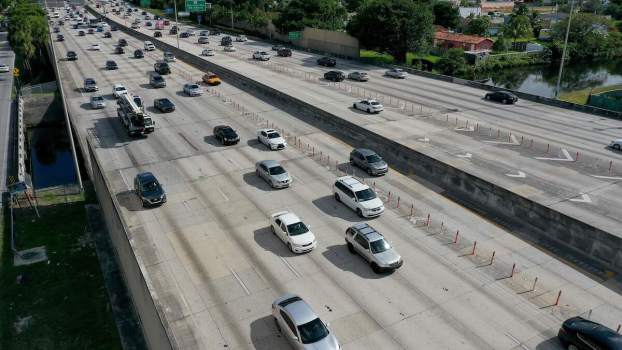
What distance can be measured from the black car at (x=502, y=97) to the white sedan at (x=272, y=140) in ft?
101

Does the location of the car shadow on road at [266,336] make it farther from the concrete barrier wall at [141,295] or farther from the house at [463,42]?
the house at [463,42]

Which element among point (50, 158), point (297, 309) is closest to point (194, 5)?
point (50, 158)

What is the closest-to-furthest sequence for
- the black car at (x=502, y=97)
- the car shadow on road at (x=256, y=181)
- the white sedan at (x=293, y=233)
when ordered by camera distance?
the white sedan at (x=293, y=233) → the car shadow on road at (x=256, y=181) → the black car at (x=502, y=97)

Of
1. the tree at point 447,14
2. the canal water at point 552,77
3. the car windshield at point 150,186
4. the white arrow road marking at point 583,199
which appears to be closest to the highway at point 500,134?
the white arrow road marking at point 583,199

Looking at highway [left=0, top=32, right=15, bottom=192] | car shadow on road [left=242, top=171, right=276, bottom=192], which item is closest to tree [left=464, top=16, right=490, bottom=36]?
highway [left=0, top=32, right=15, bottom=192]

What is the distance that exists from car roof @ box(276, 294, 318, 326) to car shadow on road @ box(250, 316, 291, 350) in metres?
1.22

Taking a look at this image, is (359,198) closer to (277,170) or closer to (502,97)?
(277,170)

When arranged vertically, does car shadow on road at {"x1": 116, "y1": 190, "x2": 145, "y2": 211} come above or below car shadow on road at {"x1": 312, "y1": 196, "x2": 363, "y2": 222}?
below

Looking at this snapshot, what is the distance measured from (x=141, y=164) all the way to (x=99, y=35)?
313 ft

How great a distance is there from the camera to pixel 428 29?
8169cm

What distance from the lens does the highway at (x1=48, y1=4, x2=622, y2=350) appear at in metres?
19.9

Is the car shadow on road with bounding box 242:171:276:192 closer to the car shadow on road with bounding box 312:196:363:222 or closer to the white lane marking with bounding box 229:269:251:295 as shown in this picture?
the car shadow on road with bounding box 312:196:363:222

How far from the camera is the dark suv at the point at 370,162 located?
116ft

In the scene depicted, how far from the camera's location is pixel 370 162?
35.8m
